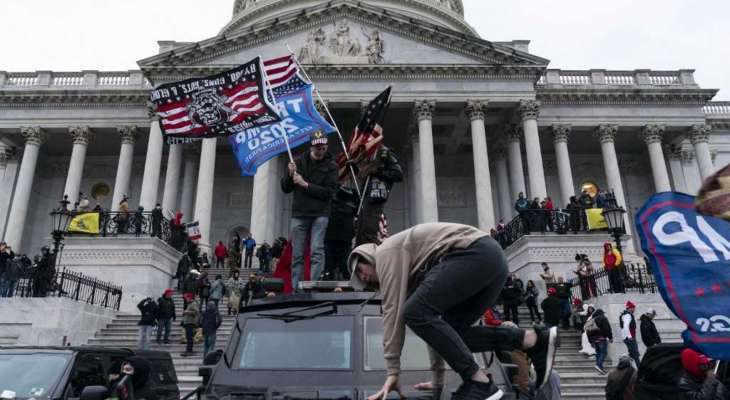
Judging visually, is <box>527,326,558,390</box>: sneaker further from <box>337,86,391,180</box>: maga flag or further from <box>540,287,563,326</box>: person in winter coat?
<box>540,287,563,326</box>: person in winter coat

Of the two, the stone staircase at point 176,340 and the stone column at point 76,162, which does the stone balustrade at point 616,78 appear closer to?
the stone staircase at point 176,340

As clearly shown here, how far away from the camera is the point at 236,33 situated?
104 feet

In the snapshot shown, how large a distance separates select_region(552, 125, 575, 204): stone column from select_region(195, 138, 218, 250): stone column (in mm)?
20695

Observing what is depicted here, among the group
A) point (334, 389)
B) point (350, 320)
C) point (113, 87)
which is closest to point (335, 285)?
point (350, 320)

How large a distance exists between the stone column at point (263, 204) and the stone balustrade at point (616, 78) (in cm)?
1922

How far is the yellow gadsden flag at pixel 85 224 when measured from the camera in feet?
74.5

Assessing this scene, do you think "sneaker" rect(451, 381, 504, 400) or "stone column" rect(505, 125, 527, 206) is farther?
"stone column" rect(505, 125, 527, 206)

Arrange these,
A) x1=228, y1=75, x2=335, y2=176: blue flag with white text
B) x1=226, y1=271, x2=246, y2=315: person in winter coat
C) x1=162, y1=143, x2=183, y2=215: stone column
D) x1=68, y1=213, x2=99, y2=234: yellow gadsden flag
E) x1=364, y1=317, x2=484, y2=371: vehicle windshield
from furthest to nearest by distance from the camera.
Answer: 1. x1=162, y1=143, x2=183, y2=215: stone column
2. x1=68, y1=213, x2=99, y2=234: yellow gadsden flag
3. x1=226, y1=271, x2=246, y2=315: person in winter coat
4. x1=228, y1=75, x2=335, y2=176: blue flag with white text
5. x1=364, y1=317, x2=484, y2=371: vehicle windshield

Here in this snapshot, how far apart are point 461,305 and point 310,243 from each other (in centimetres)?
338

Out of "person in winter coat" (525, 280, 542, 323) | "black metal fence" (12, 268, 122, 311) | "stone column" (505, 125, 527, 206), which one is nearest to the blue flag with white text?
"black metal fence" (12, 268, 122, 311)

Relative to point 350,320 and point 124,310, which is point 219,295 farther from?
point 350,320

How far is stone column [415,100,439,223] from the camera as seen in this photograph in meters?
28.5

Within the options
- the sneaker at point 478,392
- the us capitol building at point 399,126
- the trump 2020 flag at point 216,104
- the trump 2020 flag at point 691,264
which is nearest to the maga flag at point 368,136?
the trump 2020 flag at point 216,104

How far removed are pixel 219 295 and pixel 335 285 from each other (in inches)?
467
